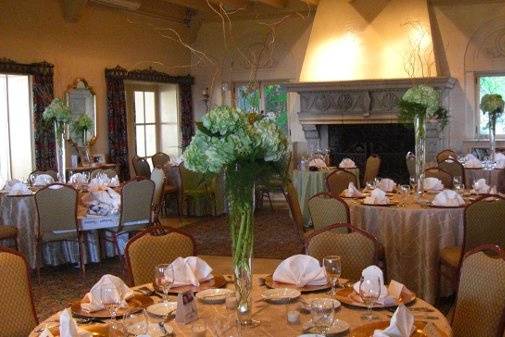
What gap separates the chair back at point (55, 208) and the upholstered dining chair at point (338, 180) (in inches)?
105

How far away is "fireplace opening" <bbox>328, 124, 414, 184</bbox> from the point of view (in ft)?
38.4

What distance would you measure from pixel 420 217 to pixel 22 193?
4077 mm

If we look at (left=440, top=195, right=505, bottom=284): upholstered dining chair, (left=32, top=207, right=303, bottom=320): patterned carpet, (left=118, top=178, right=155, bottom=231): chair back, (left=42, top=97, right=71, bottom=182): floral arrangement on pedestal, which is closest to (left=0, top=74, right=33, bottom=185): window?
(left=42, top=97, right=71, bottom=182): floral arrangement on pedestal

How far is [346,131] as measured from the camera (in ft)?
39.7

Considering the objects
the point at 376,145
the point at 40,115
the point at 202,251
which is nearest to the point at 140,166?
the point at 40,115

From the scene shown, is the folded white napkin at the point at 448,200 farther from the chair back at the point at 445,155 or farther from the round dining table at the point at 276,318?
the chair back at the point at 445,155

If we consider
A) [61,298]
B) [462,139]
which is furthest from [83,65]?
[462,139]

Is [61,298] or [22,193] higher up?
[22,193]

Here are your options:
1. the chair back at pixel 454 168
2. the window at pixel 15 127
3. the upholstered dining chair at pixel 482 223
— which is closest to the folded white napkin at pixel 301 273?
the upholstered dining chair at pixel 482 223

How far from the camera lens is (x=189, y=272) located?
3.18 metres

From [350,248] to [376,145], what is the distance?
8441 mm

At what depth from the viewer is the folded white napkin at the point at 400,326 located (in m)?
2.32

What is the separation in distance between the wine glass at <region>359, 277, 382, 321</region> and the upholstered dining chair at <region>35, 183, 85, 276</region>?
14.6 ft

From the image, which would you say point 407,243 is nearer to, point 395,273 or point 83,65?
point 395,273
